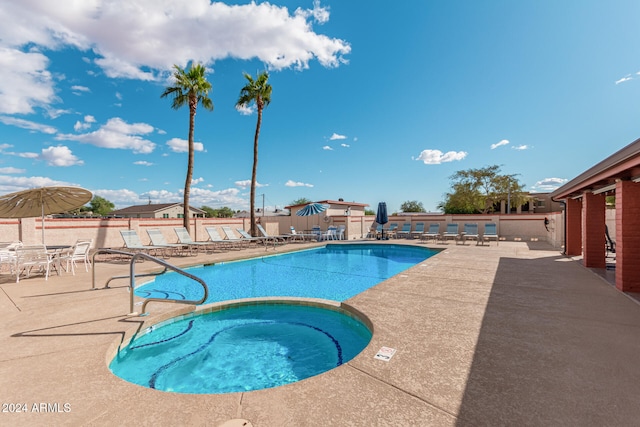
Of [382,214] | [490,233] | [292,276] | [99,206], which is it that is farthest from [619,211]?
A: [99,206]

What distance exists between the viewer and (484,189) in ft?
105

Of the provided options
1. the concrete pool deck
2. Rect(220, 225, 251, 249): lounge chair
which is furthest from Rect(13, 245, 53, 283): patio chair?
Rect(220, 225, 251, 249): lounge chair

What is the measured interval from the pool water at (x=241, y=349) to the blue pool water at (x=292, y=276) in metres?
1.41

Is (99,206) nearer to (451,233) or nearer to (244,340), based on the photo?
(451,233)

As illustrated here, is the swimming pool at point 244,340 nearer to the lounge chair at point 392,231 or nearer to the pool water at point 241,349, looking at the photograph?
the pool water at point 241,349

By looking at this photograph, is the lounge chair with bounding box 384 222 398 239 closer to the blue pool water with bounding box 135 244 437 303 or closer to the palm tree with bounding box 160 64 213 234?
the blue pool water with bounding box 135 244 437 303

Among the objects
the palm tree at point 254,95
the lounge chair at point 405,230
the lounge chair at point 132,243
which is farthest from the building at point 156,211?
the lounge chair at point 405,230

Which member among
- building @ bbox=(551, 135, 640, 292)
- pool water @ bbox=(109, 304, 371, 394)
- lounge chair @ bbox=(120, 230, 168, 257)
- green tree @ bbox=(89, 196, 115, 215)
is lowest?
A: pool water @ bbox=(109, 304, 371, 394)

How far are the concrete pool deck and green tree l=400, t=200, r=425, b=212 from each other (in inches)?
2645

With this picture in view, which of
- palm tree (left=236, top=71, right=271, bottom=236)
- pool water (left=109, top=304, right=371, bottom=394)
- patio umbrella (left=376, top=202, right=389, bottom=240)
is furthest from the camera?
patio umbrella (left=376, top=202, right=389, bottom=240)

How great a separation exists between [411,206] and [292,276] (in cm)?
6706

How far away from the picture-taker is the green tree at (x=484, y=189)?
101 feet

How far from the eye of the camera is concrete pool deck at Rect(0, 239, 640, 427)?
6.21 ft

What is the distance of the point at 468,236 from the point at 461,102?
8600 mm
